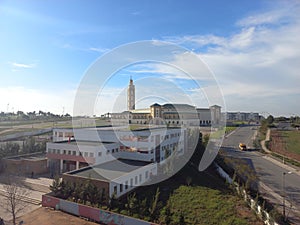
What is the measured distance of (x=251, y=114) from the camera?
10044 centimetres

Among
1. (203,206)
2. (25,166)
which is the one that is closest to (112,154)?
(25,166)

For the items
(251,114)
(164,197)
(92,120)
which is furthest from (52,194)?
(251,114)

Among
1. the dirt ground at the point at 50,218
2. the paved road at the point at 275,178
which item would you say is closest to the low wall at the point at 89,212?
the dirt ground at the point at 50,218

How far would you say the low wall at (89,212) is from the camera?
28.9 ft

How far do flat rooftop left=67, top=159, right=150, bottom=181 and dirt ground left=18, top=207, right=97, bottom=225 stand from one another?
196cm

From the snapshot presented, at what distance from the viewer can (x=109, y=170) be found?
40.5 feet

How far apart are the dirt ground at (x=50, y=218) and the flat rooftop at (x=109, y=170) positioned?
6.44 ft

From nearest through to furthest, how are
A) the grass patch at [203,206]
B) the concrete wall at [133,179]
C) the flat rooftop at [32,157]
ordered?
the grass patch at [203,206] < the concrete wall at [133,179] < the flat rooftop at [32,157]

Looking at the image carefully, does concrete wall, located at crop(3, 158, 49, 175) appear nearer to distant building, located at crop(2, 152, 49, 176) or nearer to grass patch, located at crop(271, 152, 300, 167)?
distant building, located at crop(2, 152, 49, 176)

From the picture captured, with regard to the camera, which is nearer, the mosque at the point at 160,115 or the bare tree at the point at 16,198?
the bare tree at the point at 16,198

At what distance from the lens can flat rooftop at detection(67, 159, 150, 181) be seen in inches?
445

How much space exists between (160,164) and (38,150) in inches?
427

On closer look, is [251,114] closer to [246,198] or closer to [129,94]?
[129,94]

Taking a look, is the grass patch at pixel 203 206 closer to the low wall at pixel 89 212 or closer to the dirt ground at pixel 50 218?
the low wall at pixel 89 212
